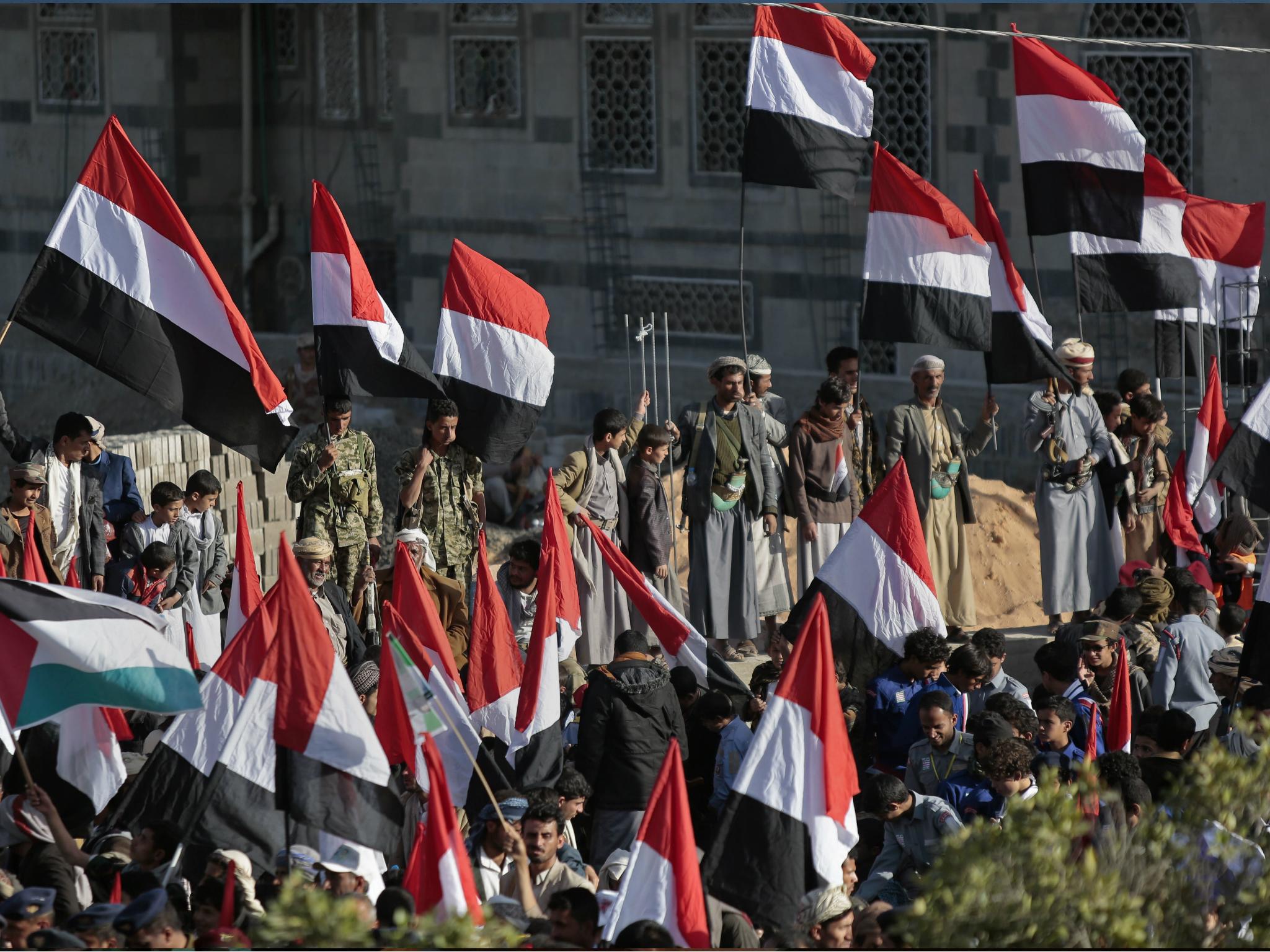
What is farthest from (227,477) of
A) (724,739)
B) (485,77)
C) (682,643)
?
(485,77)

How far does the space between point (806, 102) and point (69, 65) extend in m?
14.9

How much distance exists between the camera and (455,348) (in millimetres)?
10070

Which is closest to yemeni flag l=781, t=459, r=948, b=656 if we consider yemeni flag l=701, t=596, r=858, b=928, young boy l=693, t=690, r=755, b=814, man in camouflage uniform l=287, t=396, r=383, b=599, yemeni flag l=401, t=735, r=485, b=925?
young boy l=693, t=690, r=755, b=814

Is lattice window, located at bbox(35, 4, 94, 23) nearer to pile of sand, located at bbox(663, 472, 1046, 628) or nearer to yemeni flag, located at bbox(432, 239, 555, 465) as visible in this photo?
pile of sand, located at bbox(663, 472, 1046, 628)

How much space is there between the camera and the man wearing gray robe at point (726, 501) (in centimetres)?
1061

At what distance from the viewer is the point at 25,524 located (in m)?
9.88

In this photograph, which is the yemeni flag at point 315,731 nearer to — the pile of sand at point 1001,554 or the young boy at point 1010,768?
the young boy at point 1010,768

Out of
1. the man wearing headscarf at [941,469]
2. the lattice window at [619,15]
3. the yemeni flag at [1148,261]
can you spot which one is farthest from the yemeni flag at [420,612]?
the lattice window at [619,15]

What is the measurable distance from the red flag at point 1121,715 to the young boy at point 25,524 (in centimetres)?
476

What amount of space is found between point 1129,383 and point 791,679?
5542 mm

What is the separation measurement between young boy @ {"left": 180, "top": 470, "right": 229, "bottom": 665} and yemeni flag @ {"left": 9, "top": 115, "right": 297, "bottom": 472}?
2.17m

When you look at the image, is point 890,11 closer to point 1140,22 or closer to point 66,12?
point 1140,22

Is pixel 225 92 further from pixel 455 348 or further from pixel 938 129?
pixel 455 348

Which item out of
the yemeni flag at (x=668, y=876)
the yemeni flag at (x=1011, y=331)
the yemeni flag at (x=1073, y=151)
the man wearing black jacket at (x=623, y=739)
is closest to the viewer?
the yemeni flag at (x=668, y=876)
